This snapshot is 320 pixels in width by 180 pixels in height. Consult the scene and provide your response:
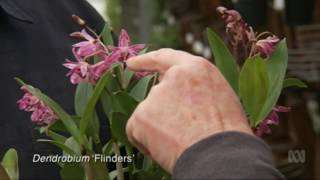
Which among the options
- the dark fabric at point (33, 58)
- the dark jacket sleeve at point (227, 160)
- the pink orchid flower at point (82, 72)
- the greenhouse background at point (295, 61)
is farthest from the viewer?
the greenhouse background at point (295, 61)

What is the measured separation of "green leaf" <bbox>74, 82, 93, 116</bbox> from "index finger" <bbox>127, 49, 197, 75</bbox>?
8cm

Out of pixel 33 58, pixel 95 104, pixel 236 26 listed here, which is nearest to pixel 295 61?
pixel 33 58

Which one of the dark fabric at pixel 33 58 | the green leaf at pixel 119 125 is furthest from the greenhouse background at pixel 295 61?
the green leaf at pixel 119 125

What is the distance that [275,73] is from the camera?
2.53ft

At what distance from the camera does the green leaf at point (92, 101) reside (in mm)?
728

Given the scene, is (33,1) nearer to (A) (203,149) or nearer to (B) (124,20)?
(A) (203,149)

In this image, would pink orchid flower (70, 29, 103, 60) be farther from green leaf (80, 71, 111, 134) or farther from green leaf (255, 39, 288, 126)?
green leaf (255, 39, 288, 126)

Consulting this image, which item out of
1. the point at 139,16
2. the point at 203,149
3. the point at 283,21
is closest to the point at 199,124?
the point at 203,149

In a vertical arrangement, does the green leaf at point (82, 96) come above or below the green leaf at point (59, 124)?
above

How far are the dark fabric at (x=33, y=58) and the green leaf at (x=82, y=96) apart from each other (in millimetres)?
244

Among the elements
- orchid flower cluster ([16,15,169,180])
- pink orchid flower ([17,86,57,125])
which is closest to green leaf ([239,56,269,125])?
orchid flower cluster ([16,15,169,180])

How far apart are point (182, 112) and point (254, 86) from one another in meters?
0.11

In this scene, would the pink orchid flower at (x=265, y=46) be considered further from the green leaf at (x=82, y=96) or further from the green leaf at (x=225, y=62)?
the green leaf at (x=82, y=96)

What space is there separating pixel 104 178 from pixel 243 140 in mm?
185
